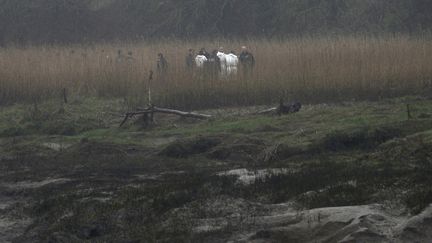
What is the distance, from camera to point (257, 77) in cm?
2211

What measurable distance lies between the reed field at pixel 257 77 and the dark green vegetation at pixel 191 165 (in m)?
0.96

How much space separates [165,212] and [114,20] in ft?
118

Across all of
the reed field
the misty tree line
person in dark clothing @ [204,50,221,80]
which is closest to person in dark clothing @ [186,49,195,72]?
the reed field

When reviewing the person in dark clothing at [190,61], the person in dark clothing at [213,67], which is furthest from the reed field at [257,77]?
the person in dark clothing at [190,61]

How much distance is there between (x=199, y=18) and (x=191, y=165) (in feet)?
93.9

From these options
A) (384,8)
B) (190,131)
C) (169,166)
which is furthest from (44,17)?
(169,166)

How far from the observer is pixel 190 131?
18.5 m

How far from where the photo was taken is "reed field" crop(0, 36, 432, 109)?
21.4 meters

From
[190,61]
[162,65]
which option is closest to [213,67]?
[190,61]

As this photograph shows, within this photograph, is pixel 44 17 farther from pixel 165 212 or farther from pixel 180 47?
pixel 165 212

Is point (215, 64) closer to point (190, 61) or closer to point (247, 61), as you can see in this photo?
point (247, 61)

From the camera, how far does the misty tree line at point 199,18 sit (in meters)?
39.7

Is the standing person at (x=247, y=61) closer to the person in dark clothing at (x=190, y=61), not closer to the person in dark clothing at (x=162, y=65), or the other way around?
the person in dark clothing at (x=190, y=61)

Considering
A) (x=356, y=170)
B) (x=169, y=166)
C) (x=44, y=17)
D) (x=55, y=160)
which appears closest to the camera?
(x=356, y=170)
